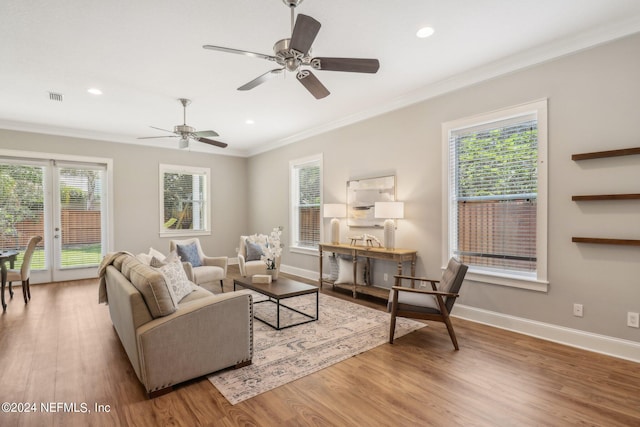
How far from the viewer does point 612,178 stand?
279cm

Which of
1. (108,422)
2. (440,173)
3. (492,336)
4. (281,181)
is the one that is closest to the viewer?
(108,422)

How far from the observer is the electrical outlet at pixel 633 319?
267 cm

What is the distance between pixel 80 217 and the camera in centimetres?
605

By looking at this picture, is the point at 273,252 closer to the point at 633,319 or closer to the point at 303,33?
the point at 303,33

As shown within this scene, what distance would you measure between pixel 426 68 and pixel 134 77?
337cm

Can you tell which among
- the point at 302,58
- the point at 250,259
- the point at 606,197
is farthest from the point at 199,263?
the point at 606,197

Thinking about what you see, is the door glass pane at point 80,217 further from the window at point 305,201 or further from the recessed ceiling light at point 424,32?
the recessed ceiling light at point 424,32

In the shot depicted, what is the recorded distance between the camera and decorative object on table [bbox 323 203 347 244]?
5211 mm

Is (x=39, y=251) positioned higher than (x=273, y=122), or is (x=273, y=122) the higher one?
(x=273, y=122)

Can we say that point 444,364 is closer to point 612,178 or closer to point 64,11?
point 612,178

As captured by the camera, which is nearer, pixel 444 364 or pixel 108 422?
pixel 108 422

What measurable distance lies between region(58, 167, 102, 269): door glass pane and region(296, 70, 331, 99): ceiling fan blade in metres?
5.50

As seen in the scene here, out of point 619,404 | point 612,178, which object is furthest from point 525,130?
point 619,404

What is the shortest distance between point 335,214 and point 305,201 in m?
1.36
